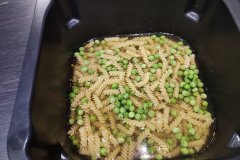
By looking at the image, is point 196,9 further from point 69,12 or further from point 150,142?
point 150,142

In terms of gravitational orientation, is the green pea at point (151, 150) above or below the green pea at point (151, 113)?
below

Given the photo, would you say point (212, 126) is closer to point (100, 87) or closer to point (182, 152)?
point (182, 152)

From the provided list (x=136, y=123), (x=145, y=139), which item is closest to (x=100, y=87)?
(x=136, y=123)

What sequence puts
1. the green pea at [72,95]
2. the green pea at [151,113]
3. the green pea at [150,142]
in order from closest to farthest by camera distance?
the green pea at [150,142] < the green pea at [151,113] < the green pea at [72,95]

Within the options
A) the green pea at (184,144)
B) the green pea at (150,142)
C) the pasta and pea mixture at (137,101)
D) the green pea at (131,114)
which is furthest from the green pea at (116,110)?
the green pea at (184,144)

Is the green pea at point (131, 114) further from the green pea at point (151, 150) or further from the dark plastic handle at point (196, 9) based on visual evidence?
the dark plastic handle at point (196, 9)

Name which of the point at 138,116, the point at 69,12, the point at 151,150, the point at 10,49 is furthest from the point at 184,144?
the point at 10,49
